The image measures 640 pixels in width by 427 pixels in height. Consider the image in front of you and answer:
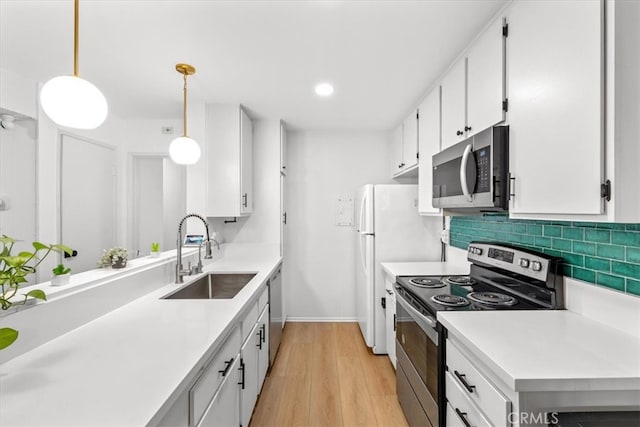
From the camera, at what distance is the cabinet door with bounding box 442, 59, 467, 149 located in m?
1.86

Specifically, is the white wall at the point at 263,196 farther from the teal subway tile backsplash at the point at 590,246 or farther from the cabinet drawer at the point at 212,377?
the teal subway tile backsplash at the point at 590,246

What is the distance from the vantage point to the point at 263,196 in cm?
340

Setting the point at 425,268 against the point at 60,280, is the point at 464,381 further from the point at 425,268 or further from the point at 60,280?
the point at 60,280

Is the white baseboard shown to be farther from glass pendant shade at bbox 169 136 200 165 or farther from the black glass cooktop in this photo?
glass pendant shade at bbox 169 136 200 165

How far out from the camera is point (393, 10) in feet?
4.98

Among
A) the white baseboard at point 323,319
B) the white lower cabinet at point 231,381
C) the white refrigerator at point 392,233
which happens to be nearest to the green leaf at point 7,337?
the white lower cabinet at point 231,381

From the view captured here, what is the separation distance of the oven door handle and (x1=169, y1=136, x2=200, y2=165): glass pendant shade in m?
1.75

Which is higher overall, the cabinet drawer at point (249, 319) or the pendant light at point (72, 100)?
the pendant light at point (72, 100)

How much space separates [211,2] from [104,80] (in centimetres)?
144

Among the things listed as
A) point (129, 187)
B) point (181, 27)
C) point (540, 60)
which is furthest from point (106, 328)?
point (129, 187)

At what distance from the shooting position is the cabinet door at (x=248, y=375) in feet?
5.52

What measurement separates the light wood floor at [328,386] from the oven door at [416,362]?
22 cm

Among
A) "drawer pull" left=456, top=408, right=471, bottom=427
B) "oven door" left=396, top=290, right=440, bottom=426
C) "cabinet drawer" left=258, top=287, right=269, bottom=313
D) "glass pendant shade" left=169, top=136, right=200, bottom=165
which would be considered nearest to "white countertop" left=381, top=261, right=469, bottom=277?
"oven door" left=396, top=290, right=440, bottom=426

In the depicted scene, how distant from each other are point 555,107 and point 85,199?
360 cm
